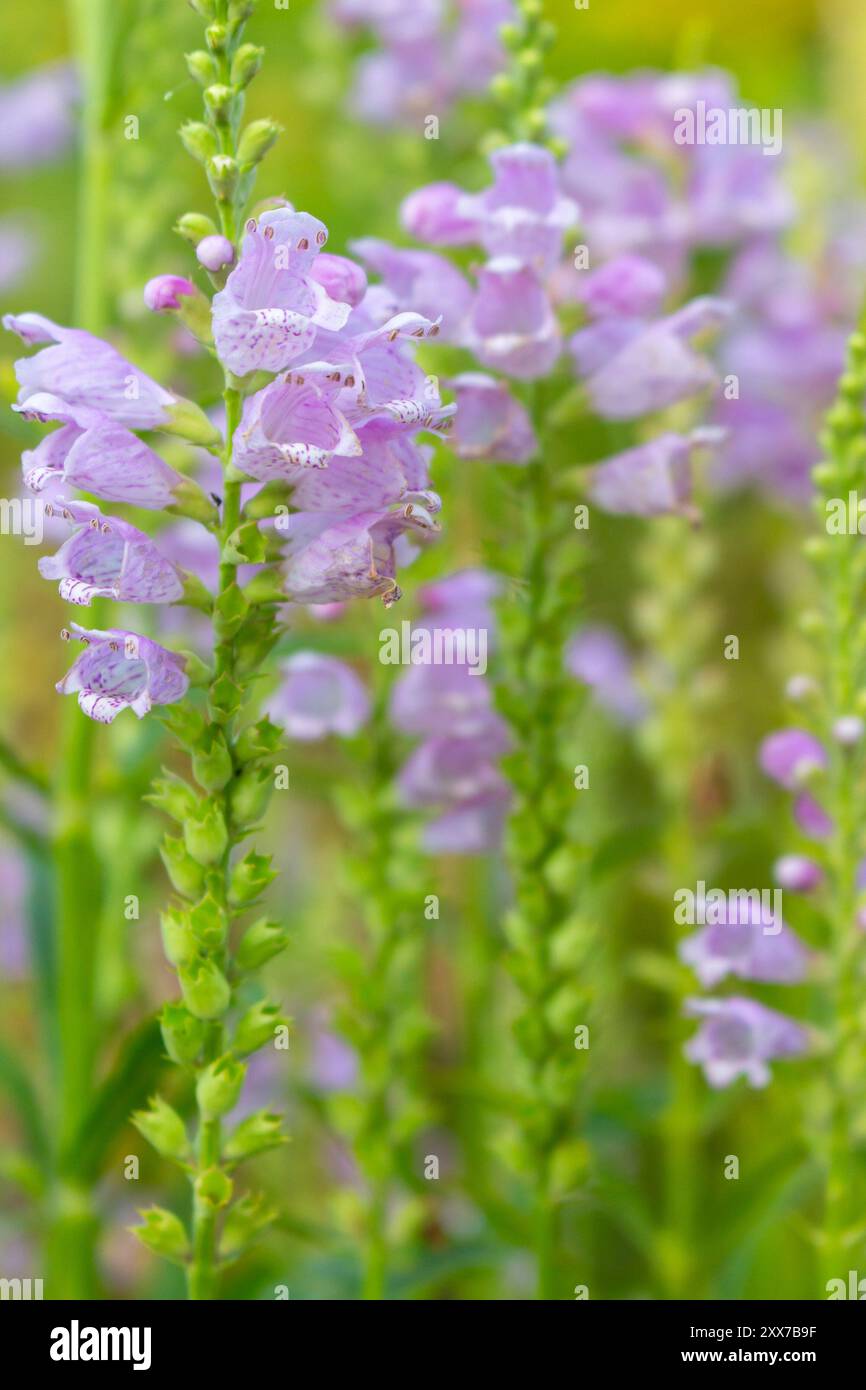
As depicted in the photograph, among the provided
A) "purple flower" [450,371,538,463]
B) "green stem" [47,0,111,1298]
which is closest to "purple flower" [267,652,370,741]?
"green stem" [47,0,111,1298]

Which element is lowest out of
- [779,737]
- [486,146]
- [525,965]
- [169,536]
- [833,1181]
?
[833,1181]

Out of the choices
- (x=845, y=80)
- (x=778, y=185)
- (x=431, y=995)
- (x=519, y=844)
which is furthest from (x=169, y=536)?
A: (x=845, y=80)

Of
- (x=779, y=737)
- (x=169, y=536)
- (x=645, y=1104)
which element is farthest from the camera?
(x=645, y=1104)

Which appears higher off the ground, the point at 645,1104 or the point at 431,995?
the point at 431,995

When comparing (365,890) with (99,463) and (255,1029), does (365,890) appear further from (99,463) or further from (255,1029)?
(99,463)

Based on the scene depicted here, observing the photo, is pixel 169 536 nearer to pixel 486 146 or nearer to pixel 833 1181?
pixel 486 146

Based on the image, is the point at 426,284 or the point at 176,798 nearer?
the point at 176,798

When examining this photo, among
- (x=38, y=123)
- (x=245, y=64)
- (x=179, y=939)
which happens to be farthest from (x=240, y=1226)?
(x=38, y=123)
